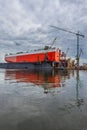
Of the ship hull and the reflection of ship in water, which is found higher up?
the ship hull

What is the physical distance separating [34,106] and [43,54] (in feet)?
265

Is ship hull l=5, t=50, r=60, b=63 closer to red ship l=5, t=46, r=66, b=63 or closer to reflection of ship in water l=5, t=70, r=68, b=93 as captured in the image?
red ship l=5, t=46, r=66, b=63

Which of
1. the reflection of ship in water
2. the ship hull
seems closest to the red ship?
the ship hull

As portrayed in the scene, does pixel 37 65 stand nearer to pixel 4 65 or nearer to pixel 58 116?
pixel 4 65

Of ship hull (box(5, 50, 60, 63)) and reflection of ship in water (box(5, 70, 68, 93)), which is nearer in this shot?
reflection of ship in water (box(5, 70, 68, 93))

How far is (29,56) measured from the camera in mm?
99062

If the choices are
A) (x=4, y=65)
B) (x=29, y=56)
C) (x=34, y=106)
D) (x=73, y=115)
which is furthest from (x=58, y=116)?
(x=4, y=65)

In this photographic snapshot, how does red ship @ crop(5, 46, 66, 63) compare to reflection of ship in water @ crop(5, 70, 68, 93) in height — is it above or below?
above

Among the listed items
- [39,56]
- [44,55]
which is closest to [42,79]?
[44,55]

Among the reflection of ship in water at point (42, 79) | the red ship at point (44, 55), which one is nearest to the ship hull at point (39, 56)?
the red ship at point (44, 55)

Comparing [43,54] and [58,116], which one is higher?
[43,54]

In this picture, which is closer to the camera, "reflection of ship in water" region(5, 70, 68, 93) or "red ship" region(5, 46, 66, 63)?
"reflection of ship in water" region(5, 70, 68, 93)

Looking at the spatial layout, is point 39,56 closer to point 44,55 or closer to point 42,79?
point 44,55

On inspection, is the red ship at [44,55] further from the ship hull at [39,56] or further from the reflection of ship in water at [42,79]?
the reflection of ship in water at [42,79]
